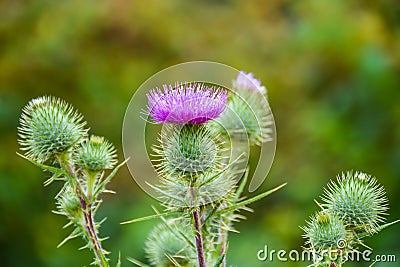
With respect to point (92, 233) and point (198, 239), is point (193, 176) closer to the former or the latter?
point (198, 239)

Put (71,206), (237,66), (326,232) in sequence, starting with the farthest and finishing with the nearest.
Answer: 1. (237,66)
2. (71,206)
3. (326,232)

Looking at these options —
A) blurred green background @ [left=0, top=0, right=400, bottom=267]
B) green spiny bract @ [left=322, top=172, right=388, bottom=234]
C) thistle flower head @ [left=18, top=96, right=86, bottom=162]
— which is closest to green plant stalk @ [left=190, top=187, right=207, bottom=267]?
green spiny bract @ [left=322, top=172, right=388, bottom=234]

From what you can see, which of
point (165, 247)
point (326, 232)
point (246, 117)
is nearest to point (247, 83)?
point (246, 117)

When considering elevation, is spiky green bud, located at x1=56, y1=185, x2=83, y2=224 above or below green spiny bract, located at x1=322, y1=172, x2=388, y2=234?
below

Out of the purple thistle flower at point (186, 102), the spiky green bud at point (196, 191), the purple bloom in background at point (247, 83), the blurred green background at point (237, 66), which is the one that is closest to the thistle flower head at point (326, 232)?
the spiky green bud at point (196, 191)

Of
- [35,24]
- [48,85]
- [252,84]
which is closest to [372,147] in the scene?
[252,84]

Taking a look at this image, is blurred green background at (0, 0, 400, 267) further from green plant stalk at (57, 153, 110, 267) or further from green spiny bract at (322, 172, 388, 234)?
green plant stalk at (57, 153, 110, 267)
